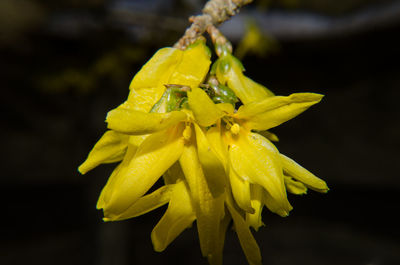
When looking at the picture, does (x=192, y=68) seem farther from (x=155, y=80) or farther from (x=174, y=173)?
(x=174, y=173)

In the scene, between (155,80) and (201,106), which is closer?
(201,106)

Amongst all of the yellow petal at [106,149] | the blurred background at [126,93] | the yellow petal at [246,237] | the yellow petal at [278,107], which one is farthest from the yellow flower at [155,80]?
the blurred background at [126,93]

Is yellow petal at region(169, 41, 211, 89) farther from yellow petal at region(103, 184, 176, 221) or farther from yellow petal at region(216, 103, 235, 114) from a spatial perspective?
yellow petal at region(103, 184, 176, 221)

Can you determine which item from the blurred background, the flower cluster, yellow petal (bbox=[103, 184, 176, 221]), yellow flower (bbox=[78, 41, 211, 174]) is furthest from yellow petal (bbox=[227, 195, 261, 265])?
the blurred background

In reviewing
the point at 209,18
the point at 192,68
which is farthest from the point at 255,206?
the point at 209,18

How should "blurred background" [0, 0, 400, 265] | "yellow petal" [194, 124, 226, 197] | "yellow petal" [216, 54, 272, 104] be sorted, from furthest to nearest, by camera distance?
"blurred background" [0, 0, 400, 265] < "yellow petal" [216, 54, 272, 104] < "yellow petal" [194, 124, 226, 197]

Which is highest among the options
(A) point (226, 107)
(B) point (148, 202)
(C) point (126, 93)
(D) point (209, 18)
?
(C) point (126, 93)

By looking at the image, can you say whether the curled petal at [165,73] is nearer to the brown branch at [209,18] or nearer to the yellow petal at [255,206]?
the brown branch at [209,18]
